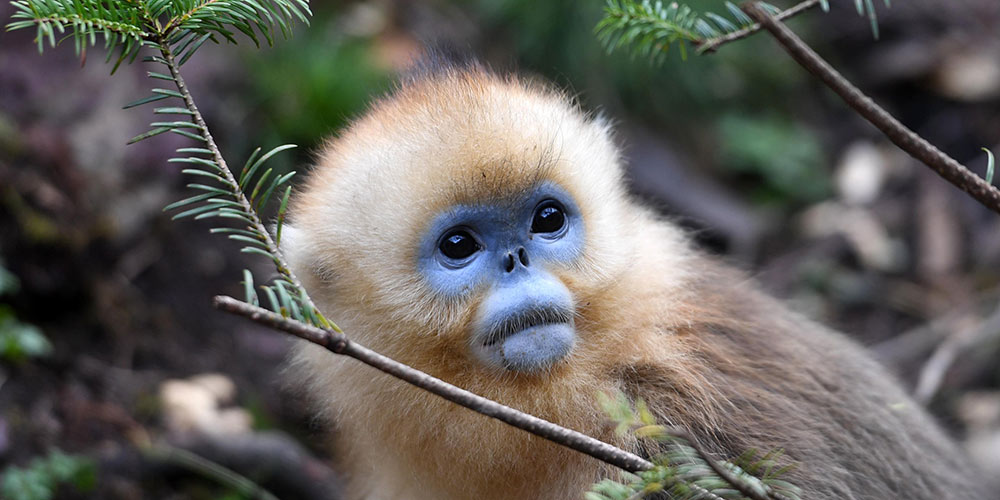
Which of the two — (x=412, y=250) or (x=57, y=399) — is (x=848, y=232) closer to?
(x=412, y=250)

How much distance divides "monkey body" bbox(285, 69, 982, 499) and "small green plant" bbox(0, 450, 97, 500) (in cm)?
121

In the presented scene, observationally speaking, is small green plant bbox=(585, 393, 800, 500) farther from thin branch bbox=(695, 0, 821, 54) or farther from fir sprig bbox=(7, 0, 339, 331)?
thin branch bbox=(695, 0, 821, 54)

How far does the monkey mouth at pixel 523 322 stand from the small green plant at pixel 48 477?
197cm

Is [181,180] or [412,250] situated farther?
[181,180]

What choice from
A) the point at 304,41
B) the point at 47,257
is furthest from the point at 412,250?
the point at 304,41

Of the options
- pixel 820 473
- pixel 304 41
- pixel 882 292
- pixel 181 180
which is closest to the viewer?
pixel 820 473

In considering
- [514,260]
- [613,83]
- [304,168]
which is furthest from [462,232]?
[613,83]

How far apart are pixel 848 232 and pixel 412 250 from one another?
4094mm

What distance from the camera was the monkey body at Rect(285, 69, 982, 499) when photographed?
96.5 inches

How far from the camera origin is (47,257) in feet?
14.0

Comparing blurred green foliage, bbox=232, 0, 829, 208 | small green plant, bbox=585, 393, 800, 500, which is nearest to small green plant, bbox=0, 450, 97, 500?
blurred green foliage, bbox=232, 0, 829, 208

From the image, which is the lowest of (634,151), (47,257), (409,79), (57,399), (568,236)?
(57,399)

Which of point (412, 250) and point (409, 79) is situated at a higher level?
point (409, 79)

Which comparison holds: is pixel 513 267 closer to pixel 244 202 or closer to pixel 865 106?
pixel 244 202
